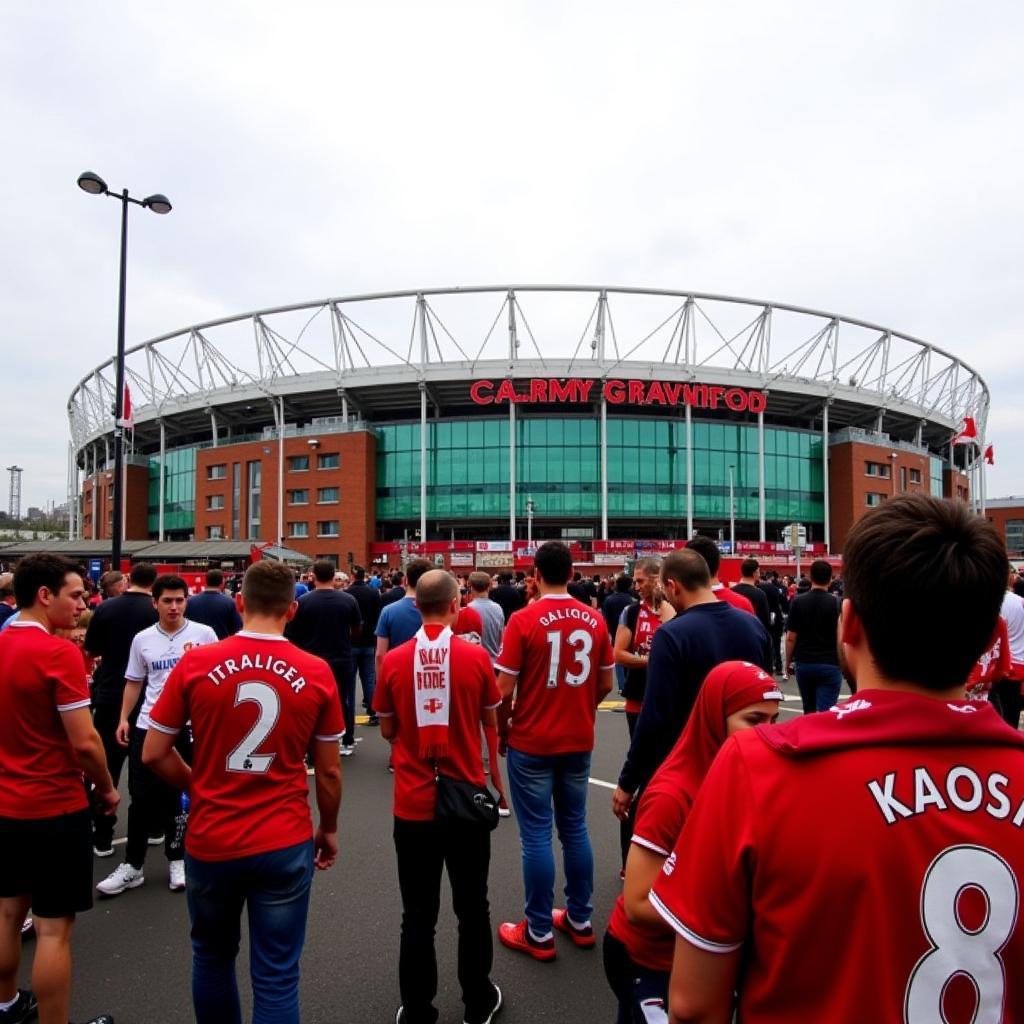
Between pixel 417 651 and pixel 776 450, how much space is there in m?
52.5

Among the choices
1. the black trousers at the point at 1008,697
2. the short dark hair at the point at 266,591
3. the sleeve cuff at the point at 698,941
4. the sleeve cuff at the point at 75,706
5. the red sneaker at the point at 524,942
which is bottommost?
the red sneaker at the point at 524,942

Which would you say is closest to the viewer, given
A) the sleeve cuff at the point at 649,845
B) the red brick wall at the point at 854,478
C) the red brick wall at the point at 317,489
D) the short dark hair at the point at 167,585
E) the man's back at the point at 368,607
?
the sleeve cuff at the point at 649,845

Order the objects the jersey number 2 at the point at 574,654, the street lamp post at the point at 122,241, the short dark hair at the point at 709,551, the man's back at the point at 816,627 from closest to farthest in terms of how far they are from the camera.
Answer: the jersey number 2 at the point at 574,654, the short dark hair at the point at 709,551, the man's back at the point at 816,627, the street lamp post at the point at 122,241

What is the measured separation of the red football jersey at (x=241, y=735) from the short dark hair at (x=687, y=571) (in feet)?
5.66

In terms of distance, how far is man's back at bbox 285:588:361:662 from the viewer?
7078mm

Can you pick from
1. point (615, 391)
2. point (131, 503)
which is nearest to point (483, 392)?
point (615, 391)

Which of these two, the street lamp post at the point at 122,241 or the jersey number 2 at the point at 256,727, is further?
the street lamp post at the point at 122,241

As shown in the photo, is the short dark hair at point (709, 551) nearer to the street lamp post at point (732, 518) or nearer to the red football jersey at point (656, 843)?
the red football jersey at point (656, 843)

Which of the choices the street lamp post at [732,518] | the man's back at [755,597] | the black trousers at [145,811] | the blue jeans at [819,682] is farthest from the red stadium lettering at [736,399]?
the black trousers at [145,811]

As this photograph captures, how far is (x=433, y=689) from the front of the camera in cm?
316

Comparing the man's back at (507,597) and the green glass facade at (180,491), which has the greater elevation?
the green glass facade at (180,491)

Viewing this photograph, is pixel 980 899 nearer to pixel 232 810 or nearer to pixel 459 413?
pixel 232 810

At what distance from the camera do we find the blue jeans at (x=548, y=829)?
11.8 ft

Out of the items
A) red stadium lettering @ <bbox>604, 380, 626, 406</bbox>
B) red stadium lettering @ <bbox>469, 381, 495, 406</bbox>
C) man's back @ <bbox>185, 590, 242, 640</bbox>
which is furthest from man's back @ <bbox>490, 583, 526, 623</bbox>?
red stadium lettering @ <bbox>604, 380, 626, 406</bbox>
